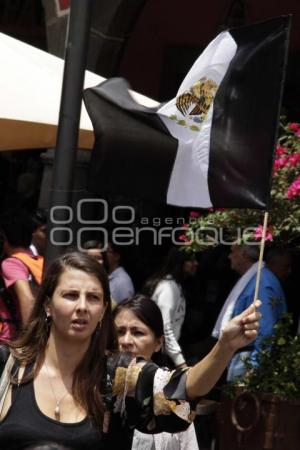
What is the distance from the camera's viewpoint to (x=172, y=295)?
8.48m

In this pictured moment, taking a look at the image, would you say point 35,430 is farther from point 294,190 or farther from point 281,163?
point 281,163

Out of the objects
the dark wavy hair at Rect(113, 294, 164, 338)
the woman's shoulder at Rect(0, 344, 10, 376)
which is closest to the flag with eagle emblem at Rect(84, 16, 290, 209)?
the dark wavy hair at Rect(113, 294, 164, 338)

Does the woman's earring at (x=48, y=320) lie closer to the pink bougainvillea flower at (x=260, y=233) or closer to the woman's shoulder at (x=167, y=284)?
the pink bougainvillea flower at (x=260, y=233)

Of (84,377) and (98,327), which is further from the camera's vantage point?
(98,327)

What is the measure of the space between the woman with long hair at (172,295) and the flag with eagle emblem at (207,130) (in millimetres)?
3287

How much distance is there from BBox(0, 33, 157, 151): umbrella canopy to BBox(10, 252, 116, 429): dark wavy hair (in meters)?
2.13

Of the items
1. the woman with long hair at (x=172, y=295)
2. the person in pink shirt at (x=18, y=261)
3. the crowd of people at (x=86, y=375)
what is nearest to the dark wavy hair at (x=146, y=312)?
the person in pink shirt at (x=18, y=261)

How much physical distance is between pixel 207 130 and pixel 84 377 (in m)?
1.55

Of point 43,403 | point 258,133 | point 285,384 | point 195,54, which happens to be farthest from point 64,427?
point 195,54

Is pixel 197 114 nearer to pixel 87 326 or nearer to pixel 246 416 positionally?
pixel 87 326

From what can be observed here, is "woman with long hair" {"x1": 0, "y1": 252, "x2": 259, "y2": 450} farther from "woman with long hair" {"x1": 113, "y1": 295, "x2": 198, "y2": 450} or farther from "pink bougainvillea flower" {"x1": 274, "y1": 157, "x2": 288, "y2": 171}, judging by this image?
"pink bougainvillea flower" {"x1": 274, "y1": 157, "x2": 288, "y2": 171}

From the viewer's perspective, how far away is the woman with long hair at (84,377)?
336 centimetres

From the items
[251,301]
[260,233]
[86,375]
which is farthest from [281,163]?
[86,375]

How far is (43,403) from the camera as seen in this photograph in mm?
3467
